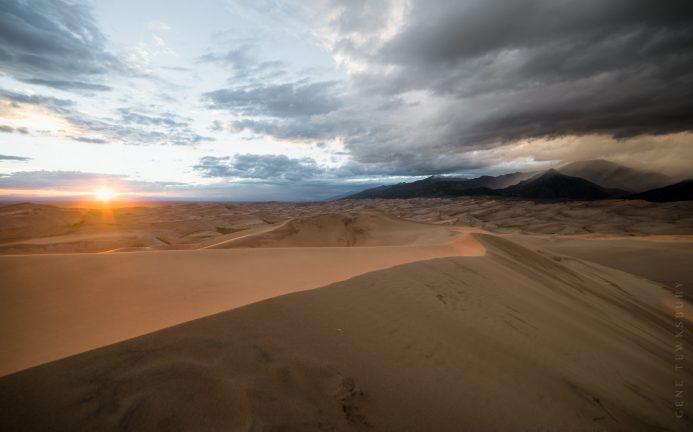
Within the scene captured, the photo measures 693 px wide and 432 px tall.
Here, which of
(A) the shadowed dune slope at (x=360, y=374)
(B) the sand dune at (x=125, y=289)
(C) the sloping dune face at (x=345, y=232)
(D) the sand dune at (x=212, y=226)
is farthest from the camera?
(D) the sand dune at (x=212, y=226)

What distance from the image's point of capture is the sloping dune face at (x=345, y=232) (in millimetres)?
14867

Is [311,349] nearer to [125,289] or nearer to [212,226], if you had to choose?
[125,289]

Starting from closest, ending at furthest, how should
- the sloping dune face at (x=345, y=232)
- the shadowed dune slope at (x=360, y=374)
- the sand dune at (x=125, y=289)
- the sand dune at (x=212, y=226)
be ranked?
1. the shadowed dune slope at (x=360, y=374)
2. the sand dune at (x=125, y=289)
3. the sloping dune face at (x=345, y=232)
4. the sand dune at (x=212, y=226)

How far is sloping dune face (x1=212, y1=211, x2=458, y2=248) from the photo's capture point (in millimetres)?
14867

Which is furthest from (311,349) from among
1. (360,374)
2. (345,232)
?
(345,232)

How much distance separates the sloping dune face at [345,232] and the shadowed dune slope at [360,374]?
9.76 metres

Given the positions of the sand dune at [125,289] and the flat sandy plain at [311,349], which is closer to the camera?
the flat sandy plain at [311,349]

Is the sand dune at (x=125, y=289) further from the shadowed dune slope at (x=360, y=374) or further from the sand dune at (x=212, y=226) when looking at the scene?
the sand dune at (x=212, y=226)

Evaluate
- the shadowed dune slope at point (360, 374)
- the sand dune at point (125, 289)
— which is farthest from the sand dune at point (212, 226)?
the shadowed dune slope at point (360, 374)

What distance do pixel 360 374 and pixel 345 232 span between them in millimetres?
15891

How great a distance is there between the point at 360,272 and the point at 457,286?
186 centimetres

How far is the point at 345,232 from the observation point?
61.0ft

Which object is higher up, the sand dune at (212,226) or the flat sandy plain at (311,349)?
the flat sandy plain at (311,349)

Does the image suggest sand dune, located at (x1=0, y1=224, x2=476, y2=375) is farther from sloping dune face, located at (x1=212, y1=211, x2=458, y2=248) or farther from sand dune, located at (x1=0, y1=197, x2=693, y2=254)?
sand dune, located at (x1=0, y1=197, x2=693, y2=254)
